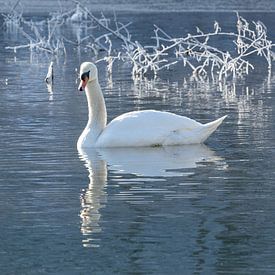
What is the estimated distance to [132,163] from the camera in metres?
12.6

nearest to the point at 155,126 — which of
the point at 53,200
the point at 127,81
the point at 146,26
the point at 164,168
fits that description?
the point at 164,168

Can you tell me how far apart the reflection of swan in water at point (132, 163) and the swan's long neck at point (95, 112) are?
354 mm

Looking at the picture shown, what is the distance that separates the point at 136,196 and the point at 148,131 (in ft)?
10.6

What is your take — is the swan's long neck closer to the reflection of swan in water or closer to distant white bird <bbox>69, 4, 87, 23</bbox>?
the reflection of swan in water

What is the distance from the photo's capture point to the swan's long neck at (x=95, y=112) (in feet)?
46.1

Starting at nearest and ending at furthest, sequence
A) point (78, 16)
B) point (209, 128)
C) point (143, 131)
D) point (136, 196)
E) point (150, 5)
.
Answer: point (136, 196), point (143, 131), point (209, 128), point (78, 16), point (150, 5)

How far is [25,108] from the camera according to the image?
17969 mm

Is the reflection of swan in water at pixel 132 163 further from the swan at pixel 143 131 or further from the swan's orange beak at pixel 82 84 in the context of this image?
the swan's orange beak at pixel 82 84

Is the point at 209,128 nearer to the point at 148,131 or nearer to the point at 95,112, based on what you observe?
the point at 148,131

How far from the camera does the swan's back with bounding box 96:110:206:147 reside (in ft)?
45.0

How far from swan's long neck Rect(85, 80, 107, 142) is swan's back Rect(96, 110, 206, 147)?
115 mm

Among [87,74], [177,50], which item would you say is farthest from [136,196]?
[177,50]

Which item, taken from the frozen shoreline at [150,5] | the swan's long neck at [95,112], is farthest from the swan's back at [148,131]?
the frozen shoreline at [150,5]

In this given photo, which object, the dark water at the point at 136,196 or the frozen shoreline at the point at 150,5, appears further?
the frozen shoreline at the point at 150,5
